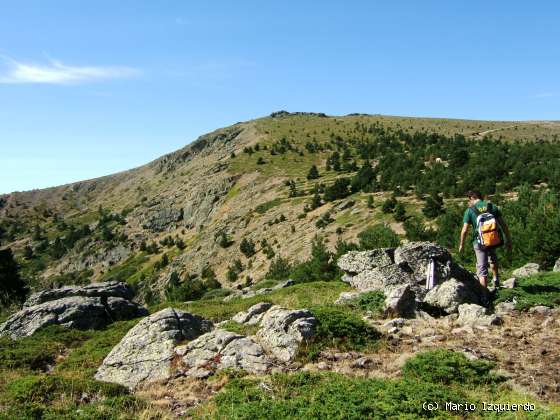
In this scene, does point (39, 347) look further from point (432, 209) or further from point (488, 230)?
point (432, 209)

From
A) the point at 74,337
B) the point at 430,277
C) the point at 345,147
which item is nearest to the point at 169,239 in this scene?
the point at 345,147

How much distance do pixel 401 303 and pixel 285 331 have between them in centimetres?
384

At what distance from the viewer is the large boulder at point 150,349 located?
10.6 meters

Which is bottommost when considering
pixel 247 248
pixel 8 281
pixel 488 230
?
pixel 247 248

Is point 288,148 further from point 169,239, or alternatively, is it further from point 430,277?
point 430,277

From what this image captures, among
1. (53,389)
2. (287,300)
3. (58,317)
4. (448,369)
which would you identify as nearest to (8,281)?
(58,317)

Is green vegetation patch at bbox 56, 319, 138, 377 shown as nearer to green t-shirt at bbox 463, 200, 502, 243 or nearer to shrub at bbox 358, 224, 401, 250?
green t-shirt at bbox 463, 200, 502, 243

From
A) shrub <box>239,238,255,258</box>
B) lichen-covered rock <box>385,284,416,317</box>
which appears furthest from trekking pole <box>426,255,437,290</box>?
shrub <box>239,238,255,258</box>

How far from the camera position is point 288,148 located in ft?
344

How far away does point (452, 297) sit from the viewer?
12.4 meters

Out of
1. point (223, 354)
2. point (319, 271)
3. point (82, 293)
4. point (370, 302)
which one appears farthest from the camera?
point (319, 271)

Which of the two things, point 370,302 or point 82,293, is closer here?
point 370,302

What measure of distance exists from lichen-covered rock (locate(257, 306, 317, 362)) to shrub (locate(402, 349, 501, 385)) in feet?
8.62

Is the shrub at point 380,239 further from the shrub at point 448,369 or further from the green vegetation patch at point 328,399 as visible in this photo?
the green vegetation patch at point 328,399
